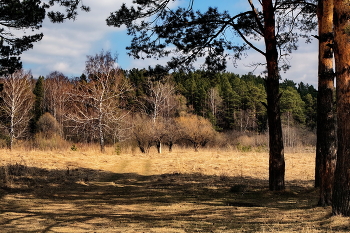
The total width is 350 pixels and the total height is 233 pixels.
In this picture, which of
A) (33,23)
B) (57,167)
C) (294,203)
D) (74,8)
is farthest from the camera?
(57,167)

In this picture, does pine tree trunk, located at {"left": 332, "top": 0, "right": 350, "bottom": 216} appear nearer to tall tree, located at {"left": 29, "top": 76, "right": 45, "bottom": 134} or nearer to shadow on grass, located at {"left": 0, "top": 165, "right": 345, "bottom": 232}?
shadow on grass, located at {"left": 0, "top": 165, "right": 345, "bottom": 232}

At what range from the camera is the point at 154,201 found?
29.7ft

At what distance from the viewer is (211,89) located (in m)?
63.3

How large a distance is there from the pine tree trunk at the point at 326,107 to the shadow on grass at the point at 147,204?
646mm

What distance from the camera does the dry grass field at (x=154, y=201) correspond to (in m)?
6.06

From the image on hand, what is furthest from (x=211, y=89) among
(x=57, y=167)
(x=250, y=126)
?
(x=57, y=167)

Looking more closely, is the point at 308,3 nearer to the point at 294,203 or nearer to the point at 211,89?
the point at 294,203

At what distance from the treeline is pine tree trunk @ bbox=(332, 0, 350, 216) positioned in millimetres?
2472

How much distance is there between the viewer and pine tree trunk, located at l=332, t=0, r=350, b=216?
5883mm

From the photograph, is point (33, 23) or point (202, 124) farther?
point (202, 124)

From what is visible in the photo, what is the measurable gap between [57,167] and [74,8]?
7632 mm

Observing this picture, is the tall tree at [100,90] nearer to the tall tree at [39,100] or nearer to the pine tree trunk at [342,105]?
the pine tree trunk at [342,105]

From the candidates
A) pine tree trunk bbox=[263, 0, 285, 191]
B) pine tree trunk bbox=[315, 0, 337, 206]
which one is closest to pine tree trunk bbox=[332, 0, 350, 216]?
pine tree trunk bbox=[315, 0, 337, 206]

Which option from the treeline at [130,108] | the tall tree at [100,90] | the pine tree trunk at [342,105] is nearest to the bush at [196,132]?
the treeline at [130,108]
